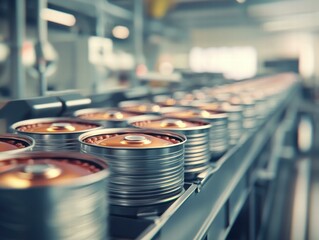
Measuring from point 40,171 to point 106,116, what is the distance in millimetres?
831

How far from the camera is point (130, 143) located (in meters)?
0.96

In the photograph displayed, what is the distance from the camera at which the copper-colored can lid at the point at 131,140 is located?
3.13ft

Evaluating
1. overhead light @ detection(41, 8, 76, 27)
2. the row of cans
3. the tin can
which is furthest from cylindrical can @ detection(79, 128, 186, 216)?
overhead light @ detection(41, 8, 76, 27)

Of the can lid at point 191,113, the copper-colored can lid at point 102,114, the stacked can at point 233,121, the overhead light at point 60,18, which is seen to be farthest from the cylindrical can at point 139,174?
the overhead light at point 60,18

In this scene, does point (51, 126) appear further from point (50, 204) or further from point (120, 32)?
point (120, 32)

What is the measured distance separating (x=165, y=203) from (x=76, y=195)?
37 cm

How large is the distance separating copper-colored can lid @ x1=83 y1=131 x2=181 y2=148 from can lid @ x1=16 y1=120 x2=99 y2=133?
90 mm

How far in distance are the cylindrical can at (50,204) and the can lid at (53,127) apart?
385mm

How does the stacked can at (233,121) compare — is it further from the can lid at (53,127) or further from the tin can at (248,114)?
the can lid at (53,127)

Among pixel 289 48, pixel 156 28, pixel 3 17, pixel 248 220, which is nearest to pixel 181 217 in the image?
pixel 248 220

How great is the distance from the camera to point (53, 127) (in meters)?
1.09

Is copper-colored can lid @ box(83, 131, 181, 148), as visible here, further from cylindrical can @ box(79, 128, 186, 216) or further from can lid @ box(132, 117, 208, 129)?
can lid @ box(132, 117, 208, 129)

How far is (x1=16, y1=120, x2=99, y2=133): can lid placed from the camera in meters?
1.08

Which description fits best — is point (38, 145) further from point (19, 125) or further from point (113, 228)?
point (113, 228)
